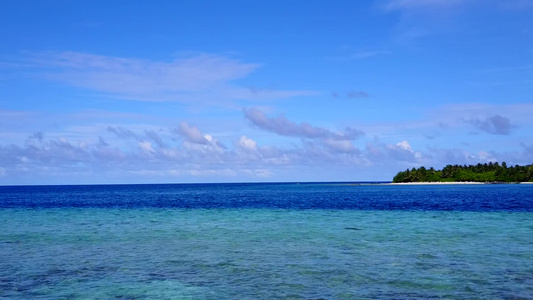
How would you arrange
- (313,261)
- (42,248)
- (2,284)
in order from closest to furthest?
1. (2,284)
2. (313,261)
3. (42,248)

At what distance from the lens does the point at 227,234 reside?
39500 mm

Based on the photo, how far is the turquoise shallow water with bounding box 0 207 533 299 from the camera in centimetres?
1908

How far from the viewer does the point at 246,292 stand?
19.1 metres

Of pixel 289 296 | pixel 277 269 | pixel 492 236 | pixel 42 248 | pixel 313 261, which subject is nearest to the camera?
pixel 289 296

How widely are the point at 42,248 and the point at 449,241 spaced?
29672 mm

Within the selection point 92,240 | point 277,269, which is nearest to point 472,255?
point 277,269

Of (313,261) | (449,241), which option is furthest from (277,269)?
(449,241)

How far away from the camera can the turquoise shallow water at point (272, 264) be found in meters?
19.1

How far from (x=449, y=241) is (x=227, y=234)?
59.8ft

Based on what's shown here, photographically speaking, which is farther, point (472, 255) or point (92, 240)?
point (92, 240)

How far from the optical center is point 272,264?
82.1 feet

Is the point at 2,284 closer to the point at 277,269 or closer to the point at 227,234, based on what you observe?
the point at 277,269

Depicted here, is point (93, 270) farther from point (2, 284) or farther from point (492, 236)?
point (492, 236)

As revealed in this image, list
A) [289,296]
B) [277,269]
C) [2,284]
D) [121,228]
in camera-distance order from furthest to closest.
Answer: [121,228], [277,269], [2,284], [289,296]
